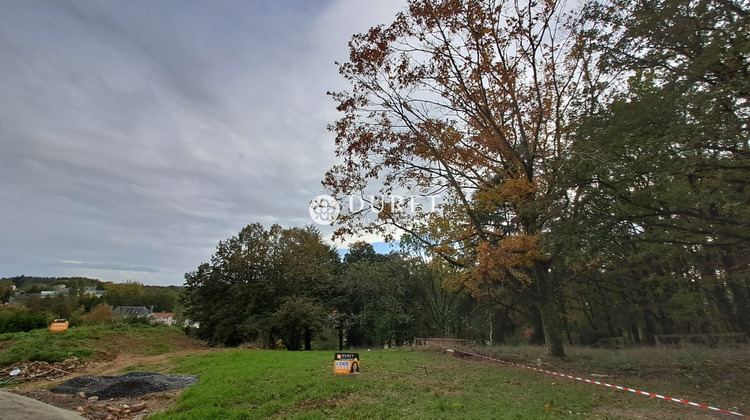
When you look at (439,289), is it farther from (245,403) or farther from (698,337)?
(245,403)

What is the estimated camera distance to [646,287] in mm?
18656

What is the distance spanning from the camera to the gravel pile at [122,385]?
22.2 ft

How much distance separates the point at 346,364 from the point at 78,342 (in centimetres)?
1211

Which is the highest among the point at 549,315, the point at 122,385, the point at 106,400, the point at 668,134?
the point at 668,134

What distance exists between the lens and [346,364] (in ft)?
26.8

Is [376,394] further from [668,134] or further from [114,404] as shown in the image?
[668,134]

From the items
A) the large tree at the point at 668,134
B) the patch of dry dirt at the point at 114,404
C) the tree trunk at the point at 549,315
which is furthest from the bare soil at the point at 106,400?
the tree trunk at the point at 549,315

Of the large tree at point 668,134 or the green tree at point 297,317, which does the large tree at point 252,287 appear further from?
the large tree at point 668,134

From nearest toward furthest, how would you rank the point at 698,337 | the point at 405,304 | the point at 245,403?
the point at 245,403
the point at 698,337
the point at 405,304

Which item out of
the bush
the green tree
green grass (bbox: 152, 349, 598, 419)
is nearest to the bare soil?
green grass (bbox: 152, 349, 598, 419)

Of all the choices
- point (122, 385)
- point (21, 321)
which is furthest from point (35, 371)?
point (21, 321)

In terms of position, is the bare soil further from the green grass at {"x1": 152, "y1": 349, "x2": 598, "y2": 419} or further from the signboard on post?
the signboard on post

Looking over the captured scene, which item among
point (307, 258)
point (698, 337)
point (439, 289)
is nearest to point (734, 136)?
point (698, 337)

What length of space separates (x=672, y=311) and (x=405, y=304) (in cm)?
1591
